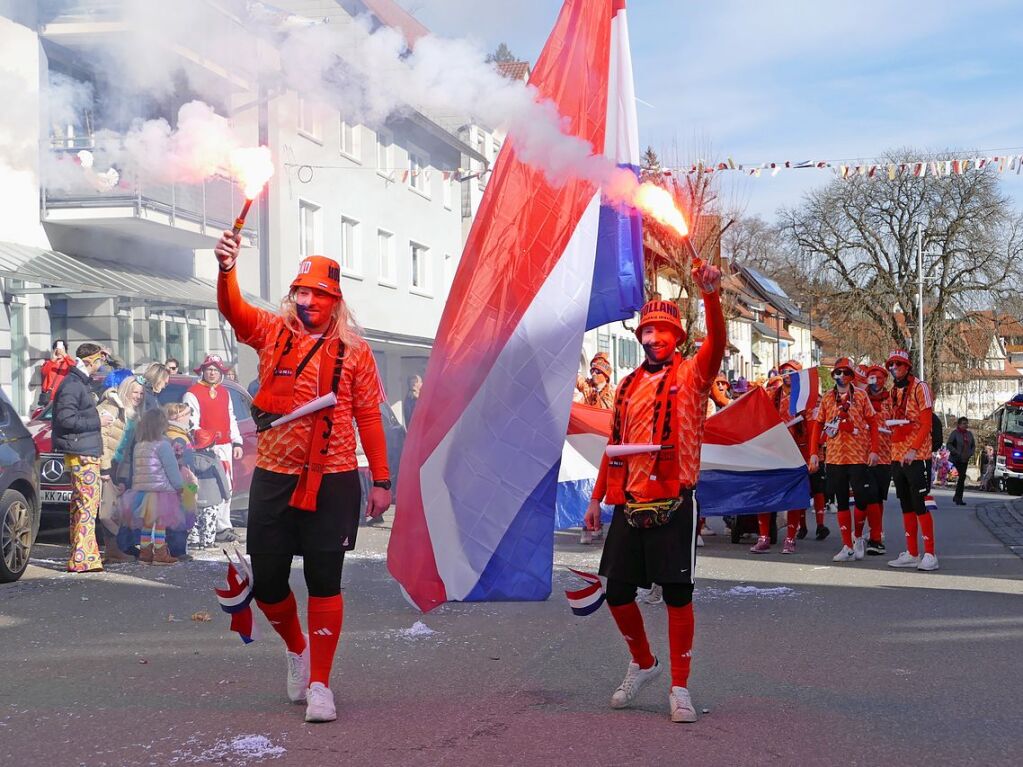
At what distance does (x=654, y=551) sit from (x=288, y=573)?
1594 mm

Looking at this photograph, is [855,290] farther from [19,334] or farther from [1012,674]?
[1012,674]

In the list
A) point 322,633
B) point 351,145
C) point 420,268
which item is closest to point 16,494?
point 322,633

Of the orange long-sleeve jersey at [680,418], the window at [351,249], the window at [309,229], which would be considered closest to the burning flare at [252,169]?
the orange long-sleeve jersey at [680,418]

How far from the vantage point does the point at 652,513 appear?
5555 mm

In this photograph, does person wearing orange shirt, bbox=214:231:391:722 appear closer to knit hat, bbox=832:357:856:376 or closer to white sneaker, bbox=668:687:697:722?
white sneaker, bbox=668:687:697:722

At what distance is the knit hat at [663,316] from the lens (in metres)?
5.75

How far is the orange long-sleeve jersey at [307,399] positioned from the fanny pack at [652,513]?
1.12m

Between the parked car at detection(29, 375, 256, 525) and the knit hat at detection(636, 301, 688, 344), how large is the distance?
237 inches

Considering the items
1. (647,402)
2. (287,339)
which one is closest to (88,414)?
(287,339)

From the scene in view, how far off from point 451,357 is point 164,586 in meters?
3.34

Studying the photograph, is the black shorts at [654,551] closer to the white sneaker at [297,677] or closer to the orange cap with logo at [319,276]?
the white sneaker at [297,677]

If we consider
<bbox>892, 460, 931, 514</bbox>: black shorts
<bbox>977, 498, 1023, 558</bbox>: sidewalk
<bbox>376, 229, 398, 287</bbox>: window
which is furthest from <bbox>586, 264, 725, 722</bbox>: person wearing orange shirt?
<bbox>376, 229, 398, 287</bbox>: window

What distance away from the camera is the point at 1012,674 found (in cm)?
633

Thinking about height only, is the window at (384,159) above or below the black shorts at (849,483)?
above
